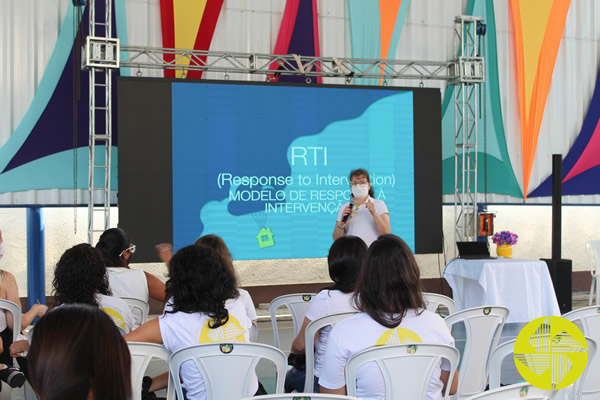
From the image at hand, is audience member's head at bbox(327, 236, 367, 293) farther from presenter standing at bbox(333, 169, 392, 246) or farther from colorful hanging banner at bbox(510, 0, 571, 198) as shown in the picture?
colorful hanging banner at bbox(510, 0, 571, 198)

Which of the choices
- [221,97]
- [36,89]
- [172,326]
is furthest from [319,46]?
[172,326]

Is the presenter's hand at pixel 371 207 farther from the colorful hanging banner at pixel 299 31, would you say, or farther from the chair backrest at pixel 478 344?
the colorful hanging banner at pixel 299 31

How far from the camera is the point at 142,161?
20.7 ft

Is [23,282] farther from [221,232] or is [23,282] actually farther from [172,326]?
[172,326]

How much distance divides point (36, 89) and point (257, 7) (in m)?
2.59

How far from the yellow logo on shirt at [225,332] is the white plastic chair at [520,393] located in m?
1.16

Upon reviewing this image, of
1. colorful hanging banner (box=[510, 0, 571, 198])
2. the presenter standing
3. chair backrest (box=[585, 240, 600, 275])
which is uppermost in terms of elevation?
colorful hanging banner (box=[510, 0, 571, 198])

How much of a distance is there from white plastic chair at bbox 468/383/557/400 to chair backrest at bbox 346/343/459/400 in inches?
21.1

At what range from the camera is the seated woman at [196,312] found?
7.73 ft

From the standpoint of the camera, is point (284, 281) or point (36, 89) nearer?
point (36, 89)

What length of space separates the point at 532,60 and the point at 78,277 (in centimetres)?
744

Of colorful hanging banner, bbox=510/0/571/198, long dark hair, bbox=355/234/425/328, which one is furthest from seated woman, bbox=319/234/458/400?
colorful hanging banner, bbox=510/0/571/198

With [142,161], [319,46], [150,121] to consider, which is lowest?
[142,161]

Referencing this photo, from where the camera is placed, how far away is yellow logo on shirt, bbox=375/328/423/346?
2223mm
